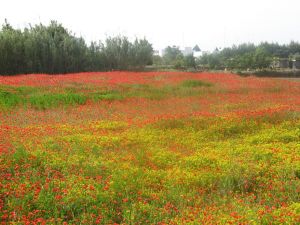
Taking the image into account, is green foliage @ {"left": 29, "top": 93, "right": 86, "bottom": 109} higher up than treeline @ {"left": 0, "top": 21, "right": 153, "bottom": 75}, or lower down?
lower down

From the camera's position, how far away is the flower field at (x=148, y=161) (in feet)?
18.9

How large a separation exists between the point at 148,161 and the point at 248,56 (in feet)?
118

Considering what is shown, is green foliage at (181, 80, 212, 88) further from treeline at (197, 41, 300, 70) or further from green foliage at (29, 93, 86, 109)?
treeline at (197, 41, 300, 70)

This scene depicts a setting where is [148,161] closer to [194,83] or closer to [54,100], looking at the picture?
[54,100]

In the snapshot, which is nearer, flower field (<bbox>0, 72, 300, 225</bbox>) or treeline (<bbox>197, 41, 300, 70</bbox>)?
flower field (<bbox>0, 72, 300, 225</bbox>)

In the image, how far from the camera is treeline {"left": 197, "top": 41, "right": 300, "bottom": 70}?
40.6 meters

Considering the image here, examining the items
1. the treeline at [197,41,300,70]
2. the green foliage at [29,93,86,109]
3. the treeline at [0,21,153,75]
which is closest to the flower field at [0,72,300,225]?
the green foliage at [29,93,86,109]

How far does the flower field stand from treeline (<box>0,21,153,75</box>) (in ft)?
46.7

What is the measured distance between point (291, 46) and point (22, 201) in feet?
183

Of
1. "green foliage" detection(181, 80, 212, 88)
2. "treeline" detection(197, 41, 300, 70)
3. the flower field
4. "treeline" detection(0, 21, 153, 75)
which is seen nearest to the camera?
the flower field

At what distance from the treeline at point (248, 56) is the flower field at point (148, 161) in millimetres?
25685

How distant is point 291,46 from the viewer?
55.2 meters

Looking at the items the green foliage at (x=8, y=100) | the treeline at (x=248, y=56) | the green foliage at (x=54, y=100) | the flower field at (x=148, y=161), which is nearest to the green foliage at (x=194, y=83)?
the flower field at (x=148, y=161)

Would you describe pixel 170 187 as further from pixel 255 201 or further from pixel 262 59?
pixel 262 59
